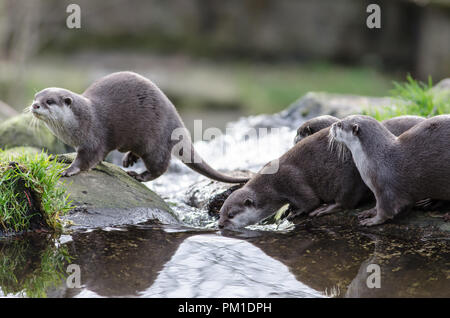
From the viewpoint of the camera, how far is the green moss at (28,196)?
3037 mm

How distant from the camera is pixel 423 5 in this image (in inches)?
440

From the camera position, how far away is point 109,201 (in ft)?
11.2

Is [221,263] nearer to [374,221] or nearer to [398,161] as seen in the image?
[374,221]

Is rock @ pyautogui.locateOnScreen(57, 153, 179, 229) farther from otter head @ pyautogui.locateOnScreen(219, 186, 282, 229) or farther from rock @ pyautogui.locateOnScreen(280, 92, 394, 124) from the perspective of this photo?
rock @ pyautogui.locateOnScreen(280, 92, 394, 124)

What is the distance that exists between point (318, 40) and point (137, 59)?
3.74 m

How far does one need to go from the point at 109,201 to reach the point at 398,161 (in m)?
1.65

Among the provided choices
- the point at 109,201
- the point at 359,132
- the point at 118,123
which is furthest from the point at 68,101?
the point at 359,132

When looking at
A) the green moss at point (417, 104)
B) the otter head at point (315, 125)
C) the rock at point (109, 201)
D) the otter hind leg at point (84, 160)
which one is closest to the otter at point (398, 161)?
the otter head at point (315, 125)

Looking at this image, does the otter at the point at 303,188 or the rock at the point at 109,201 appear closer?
the rock at the point at 109,201

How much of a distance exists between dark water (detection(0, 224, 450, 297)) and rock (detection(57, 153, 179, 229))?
15 centimetres

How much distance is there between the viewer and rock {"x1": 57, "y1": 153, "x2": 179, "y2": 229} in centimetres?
328

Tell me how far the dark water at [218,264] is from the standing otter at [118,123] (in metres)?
0.78

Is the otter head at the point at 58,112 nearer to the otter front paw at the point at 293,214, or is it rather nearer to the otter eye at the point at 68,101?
the otter eye at the point at 68,101

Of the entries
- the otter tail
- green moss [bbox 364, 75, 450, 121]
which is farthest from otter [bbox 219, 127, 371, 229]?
green moss [bbox 364, 75, 450, 121]
